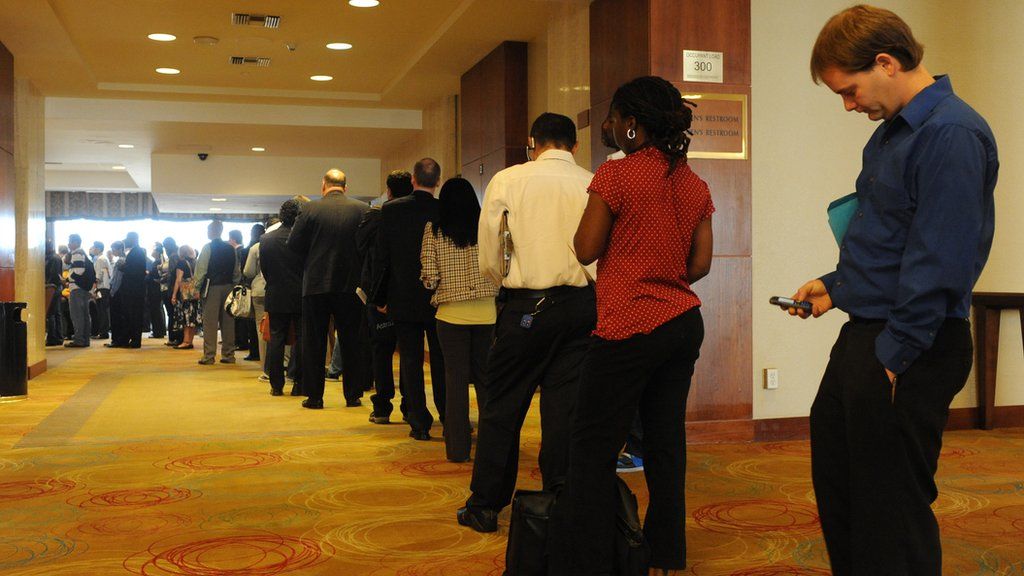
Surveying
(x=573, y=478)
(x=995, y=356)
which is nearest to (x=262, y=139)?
(x=995, y=356)

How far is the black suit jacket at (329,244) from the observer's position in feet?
22.6

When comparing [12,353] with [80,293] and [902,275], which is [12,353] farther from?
[902,275]

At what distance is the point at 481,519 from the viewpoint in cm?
369

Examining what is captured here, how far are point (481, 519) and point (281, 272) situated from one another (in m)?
4.44

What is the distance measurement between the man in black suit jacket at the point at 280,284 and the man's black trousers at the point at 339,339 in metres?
0.66

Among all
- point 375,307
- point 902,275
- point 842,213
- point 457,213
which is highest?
point 457,213

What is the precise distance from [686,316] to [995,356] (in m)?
4.37

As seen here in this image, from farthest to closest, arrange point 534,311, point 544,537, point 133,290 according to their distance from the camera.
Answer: point 133,290 → point 534,311 → point 544,537

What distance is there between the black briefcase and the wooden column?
287 cm

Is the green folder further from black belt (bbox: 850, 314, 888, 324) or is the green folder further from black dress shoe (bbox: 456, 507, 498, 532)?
black dress shoe (bbox: 456, 507, 498, 532)

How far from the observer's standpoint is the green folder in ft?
7.11

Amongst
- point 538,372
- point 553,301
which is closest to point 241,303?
point 538,372

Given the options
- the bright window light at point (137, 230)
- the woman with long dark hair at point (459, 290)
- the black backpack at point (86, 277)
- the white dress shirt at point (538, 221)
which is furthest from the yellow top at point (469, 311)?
the bright window light at point (137, 230)

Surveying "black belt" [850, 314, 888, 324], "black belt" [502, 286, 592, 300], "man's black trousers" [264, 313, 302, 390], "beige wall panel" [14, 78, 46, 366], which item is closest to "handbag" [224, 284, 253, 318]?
"man's black trousers" [264, 313, 302, 390]
